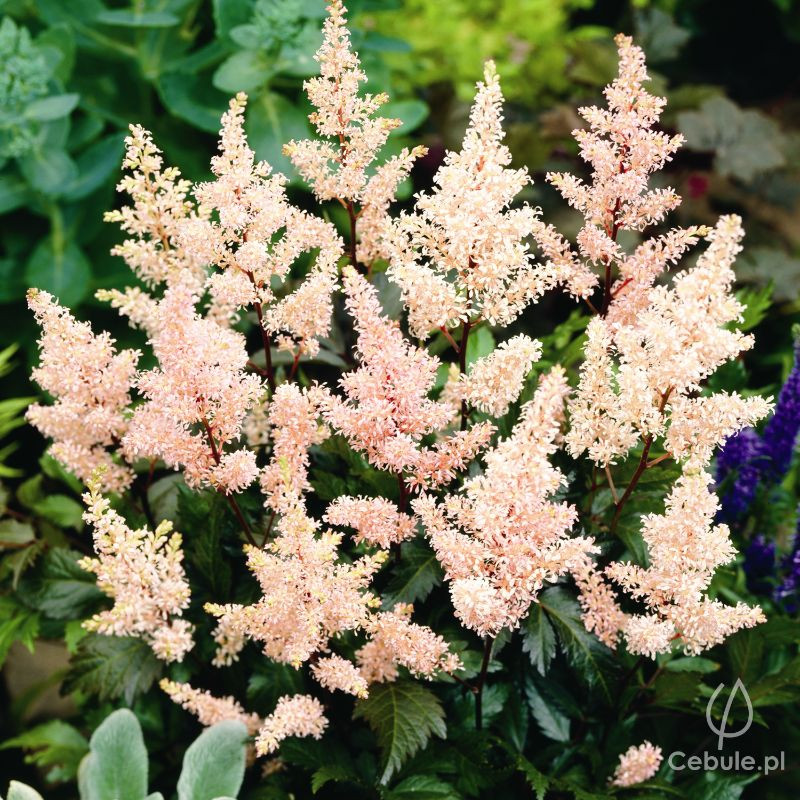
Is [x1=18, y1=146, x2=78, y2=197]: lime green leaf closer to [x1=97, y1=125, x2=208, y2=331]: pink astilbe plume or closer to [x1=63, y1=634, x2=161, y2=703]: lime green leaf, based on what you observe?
[x1=97, y1=125, x2=208, y2=331]: pink astilbe plume

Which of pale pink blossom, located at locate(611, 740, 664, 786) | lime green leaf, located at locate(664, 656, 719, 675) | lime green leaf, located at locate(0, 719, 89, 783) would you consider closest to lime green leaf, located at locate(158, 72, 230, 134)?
lime green leaf, located at locate(0, 719, 89, 783)

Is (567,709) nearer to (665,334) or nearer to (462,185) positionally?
(665,334)

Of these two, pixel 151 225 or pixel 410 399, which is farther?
pixel 151 225

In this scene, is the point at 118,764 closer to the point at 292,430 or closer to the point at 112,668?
the point at 112,668

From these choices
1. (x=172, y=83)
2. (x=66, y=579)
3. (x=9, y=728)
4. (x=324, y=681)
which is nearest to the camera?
(x=324, y=681)

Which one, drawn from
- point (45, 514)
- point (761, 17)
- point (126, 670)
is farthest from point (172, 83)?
point (761, 17)

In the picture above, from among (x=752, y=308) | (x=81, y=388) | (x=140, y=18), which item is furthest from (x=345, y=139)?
(x=140, y=18)

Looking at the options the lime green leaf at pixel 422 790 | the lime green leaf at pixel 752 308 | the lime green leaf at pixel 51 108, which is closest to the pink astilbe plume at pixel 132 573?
the lime green leaf at pixel 422 790

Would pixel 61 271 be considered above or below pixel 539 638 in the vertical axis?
above
